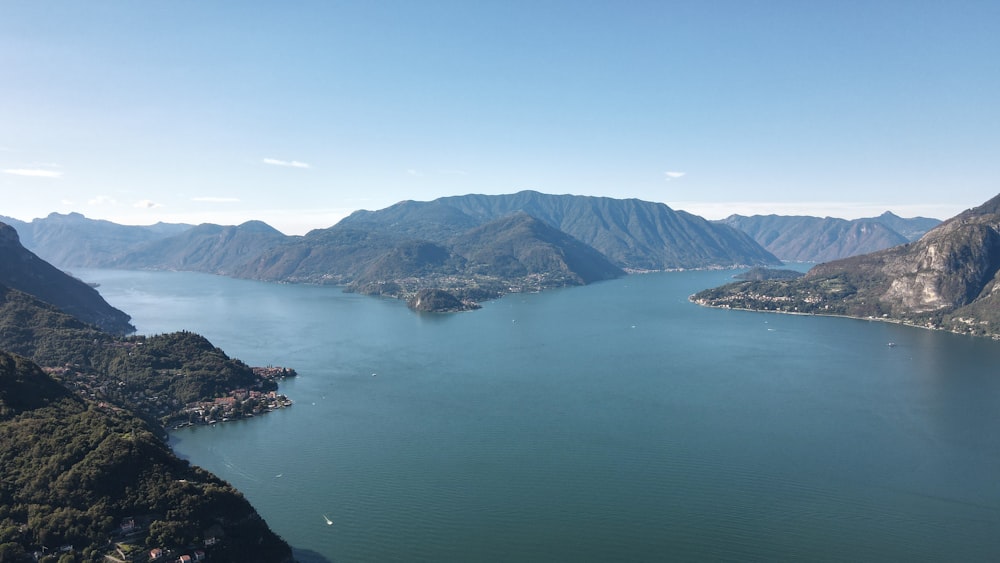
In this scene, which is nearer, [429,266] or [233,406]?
[233,406]

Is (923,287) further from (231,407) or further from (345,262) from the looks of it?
(345,262)

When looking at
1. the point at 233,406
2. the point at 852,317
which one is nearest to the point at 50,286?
the point at 233,406

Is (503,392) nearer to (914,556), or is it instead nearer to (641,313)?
(914,556)

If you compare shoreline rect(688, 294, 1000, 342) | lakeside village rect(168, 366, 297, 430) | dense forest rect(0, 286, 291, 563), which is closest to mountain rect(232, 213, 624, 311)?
shoreline rect(688, 294, 1000, 342)

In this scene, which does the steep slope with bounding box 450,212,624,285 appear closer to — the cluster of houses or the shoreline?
the shoreline

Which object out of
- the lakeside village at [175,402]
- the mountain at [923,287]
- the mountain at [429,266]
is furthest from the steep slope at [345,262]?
the lakeside village at [175,402]
